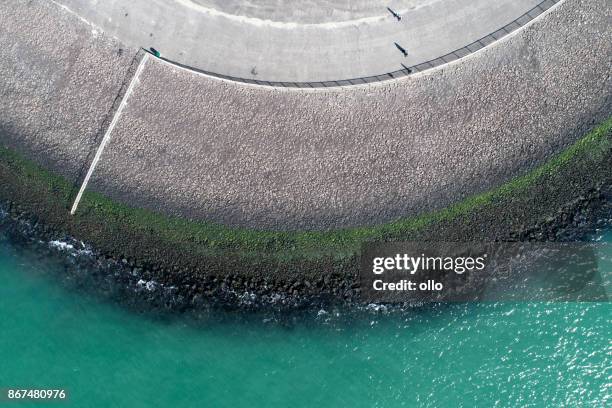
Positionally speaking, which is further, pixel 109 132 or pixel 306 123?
pixel 109 132

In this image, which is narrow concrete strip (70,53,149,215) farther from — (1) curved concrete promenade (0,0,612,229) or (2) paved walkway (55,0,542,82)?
(2) paved walkway (55,0,542,82)

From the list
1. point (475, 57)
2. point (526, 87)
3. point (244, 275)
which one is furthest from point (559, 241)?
point (244, 275)

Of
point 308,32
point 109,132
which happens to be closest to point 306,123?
point 308,32

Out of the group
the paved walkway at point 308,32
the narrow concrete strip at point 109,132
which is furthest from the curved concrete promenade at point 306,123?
the paved walkway at point 308,32

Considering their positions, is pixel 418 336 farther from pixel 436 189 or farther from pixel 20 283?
pixel 20 283

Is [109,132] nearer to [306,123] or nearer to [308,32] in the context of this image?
[306,123]

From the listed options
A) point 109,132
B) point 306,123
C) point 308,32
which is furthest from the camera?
point 109,132

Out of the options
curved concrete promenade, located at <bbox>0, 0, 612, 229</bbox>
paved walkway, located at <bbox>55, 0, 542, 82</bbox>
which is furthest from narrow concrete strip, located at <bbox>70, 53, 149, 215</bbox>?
paved walkway, located at <bbox>55, 0, 542, 82</bbox>

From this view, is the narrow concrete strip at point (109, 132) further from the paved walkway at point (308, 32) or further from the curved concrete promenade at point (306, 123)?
the paved walkway at point (308, 32)
